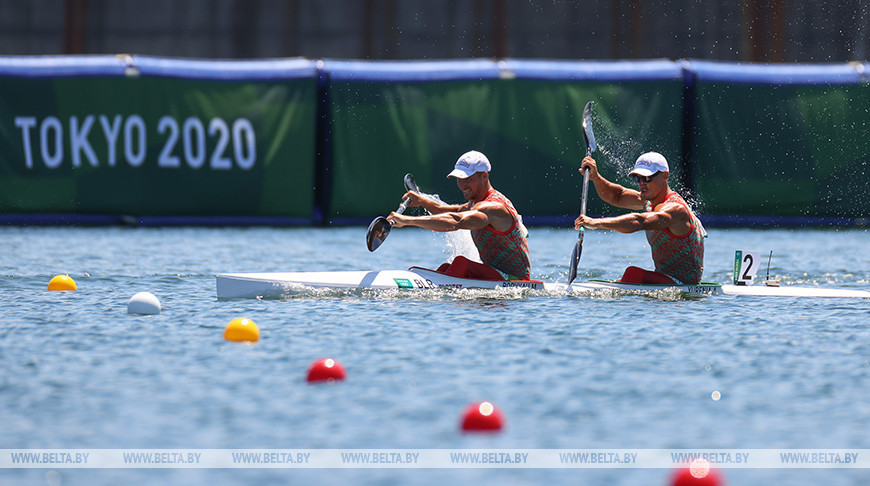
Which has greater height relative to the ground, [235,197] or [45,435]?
[45,435]

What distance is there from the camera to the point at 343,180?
16.3 m

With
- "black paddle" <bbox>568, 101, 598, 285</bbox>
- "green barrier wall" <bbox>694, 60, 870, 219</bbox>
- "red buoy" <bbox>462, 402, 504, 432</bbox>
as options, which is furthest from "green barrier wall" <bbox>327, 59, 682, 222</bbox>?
"red buoy" <bbox>462, 402, 504, 432</bbox>

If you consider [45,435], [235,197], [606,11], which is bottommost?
[235,197]

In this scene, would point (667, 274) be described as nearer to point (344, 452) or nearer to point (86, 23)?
point (344, 452)

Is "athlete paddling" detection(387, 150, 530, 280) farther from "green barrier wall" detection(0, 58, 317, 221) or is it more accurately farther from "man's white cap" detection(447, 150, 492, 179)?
"green barrier wall" detection(0, 58, 317, 221)

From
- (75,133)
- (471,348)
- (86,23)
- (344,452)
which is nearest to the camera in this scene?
(344,452)

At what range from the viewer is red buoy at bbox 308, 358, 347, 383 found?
6.28m

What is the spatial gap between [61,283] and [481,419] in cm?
557

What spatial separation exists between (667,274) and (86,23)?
546 inches

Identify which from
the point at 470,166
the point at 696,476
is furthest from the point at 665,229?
the point at 696,476

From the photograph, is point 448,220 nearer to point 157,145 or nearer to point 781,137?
point 157,145

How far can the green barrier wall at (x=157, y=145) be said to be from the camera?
15664 mm

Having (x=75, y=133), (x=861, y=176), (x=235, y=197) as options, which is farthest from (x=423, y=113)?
(x=861, y=176)

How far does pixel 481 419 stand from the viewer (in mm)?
5324
